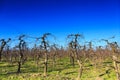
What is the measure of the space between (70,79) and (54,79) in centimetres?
257

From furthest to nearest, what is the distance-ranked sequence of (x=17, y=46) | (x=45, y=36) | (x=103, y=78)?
(x=17, y=46), (x=45, y=36), (x=103, y=78)

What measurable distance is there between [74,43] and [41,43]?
23.4ft

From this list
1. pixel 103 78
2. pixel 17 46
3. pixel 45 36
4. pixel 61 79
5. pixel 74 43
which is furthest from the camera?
pixel 17 46

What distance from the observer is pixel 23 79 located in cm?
3416

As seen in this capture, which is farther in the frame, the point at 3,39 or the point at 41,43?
the point at 3,39

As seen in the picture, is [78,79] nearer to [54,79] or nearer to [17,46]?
[54,79]

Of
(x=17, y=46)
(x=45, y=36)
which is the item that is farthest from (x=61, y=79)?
(x=17, y=46)

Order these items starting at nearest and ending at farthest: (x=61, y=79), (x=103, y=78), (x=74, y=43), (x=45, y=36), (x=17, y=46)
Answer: (x=61, y=79) → (x=103, y=78) → (x=45, y=36) → (x=74, y=43) → (x=17, y=46)

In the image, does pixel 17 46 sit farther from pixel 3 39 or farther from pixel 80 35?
pixel 80 35

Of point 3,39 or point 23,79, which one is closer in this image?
point 23,79

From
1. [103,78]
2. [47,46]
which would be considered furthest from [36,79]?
[103,78]

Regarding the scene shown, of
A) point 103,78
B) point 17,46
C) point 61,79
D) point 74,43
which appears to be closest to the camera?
point 61,79

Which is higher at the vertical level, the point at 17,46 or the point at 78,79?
the point at 17,46

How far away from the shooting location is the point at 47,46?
1593 inches
